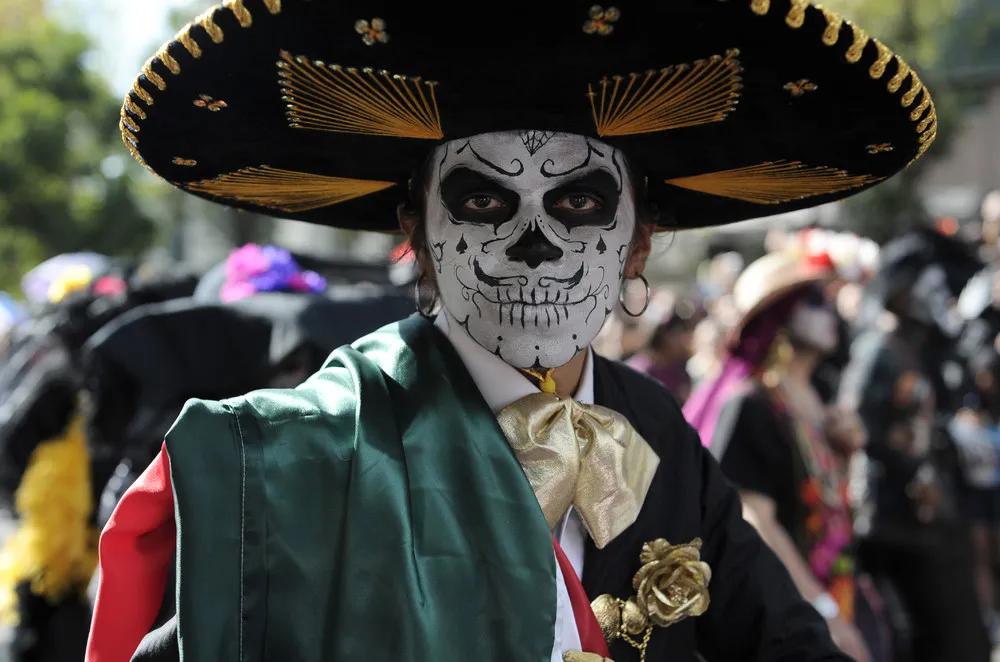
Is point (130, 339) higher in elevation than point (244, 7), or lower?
lower

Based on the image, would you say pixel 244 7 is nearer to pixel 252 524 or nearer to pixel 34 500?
pixel 252 524

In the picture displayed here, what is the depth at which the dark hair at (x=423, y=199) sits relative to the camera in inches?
95.1

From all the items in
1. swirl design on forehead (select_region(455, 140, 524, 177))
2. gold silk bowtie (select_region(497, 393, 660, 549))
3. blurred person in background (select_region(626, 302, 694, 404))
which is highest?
swirl design on forehead (select_region(455, 140, 524, 177))

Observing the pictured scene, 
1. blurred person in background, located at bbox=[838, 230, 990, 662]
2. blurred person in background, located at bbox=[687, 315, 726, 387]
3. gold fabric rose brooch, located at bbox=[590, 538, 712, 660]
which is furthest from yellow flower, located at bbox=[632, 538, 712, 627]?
blurred person in background, located at bbox=[838, 230, 990, 662]

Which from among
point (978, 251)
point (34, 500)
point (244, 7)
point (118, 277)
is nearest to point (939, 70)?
point (978, 251)

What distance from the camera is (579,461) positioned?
2.25 m

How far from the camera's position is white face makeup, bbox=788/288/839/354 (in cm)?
459

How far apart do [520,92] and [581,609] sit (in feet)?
3.28

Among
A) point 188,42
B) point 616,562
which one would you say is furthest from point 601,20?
point 616,562

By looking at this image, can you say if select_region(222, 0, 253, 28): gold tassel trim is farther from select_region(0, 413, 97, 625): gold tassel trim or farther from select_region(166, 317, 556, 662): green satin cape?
select_region(0, 413, 97, 625): gold tassel trim

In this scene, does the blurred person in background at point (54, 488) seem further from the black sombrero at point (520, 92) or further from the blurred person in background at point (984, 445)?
the blurred person in background at point (984, 445)

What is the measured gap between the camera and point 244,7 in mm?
1877

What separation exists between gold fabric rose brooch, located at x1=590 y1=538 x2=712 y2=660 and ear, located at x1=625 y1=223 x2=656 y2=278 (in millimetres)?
615

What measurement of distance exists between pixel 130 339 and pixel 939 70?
16275 millimetres
